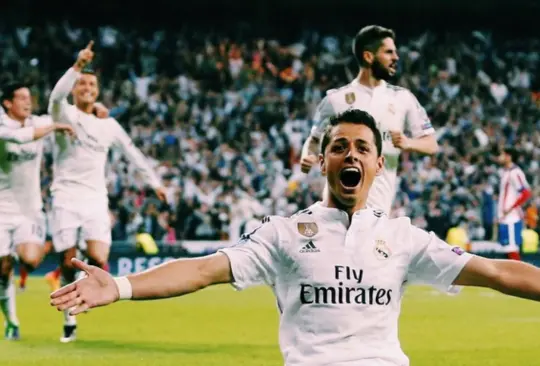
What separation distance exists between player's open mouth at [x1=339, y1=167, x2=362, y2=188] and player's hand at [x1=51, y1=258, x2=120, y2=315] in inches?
44.0

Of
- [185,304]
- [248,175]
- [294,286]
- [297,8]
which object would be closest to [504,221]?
[185,304]

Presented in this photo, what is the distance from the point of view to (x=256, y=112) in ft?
103

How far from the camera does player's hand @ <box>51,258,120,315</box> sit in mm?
3920

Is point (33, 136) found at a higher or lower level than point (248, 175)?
higher

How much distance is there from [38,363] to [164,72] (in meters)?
24.2

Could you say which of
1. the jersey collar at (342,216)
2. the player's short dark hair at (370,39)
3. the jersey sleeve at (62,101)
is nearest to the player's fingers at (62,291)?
the jersey collar at (342,216)

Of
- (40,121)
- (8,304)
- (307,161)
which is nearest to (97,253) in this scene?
(8,304)

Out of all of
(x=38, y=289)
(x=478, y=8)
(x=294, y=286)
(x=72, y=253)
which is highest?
(x=478, y=8)

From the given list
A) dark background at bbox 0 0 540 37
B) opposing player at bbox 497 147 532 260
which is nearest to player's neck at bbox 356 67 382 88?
opposing player at bbox 497 147 532 260

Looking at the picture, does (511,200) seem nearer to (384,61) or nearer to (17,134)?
(384,61)

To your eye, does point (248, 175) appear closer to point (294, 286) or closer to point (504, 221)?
point (504, 221)

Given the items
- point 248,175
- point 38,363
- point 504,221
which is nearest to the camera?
point 38,363

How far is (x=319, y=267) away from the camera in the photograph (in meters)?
4.60

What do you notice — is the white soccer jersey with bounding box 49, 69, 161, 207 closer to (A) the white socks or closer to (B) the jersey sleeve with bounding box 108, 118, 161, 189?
(B) the jersey sleeve with bounding box 108, 118, 161, 189
